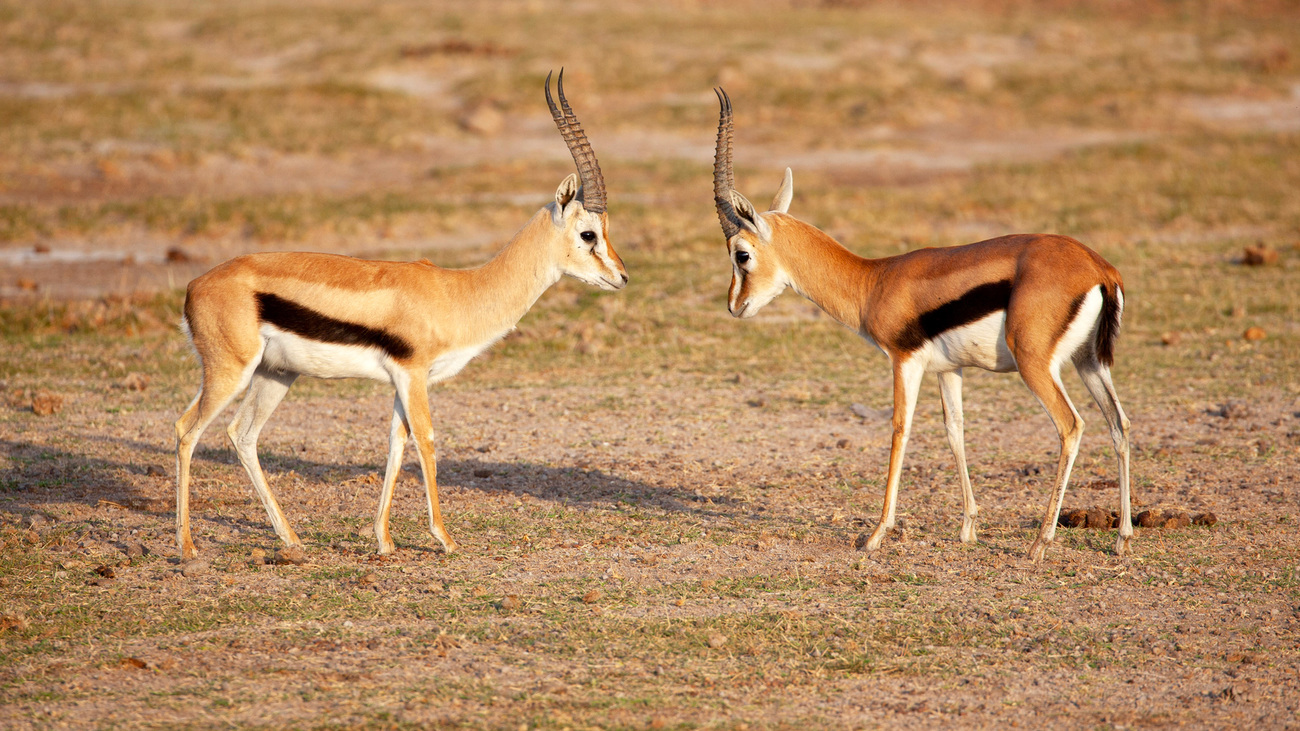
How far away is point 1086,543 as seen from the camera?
23.5ft

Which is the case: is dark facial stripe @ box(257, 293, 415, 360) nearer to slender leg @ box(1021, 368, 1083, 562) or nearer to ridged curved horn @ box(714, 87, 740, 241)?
ridged curved horn @ box(714, 87, 740, 241)

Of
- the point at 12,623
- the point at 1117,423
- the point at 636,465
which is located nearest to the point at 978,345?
the point at 1117,423

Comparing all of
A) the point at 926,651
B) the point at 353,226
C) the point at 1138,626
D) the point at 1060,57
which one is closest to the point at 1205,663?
the point at 1138,626

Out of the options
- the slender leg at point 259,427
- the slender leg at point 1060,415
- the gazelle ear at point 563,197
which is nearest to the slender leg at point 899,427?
the slender leg at point 1060,415

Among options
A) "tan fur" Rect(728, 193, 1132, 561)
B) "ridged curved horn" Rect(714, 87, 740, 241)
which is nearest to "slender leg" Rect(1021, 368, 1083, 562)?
"tan fur" Rect(728, 193, 1132, 561)

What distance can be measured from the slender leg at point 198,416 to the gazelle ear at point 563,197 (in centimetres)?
186

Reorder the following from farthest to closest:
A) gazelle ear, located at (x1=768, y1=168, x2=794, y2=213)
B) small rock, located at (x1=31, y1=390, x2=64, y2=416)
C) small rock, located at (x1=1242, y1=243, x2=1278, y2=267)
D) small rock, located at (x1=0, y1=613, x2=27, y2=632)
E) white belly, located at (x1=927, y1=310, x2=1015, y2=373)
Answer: small rock, located at (x1=1242, y1=243, x2=1278, y2=267), small rock, located at (x1=31, y1=390, x2=64, y2=416), gazelle ear, located at (x1=768, y1=168, x2=794, y2=213), white belly, located at (x1=927, y1=310, x2=1015, y2=373), small rock, located at (x1=0, y1=613, x2=27, y2=632)

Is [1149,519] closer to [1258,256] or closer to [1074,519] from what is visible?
[1074,519]

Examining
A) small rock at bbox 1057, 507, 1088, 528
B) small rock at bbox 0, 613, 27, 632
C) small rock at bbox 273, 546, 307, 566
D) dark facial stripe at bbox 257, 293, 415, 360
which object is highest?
dark facial stripe at bbox 257, 293, 415, 360

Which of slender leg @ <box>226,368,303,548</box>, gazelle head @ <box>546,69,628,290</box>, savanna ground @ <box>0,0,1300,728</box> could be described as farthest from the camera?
gazelle head @ <box>546,69,628,290</box>

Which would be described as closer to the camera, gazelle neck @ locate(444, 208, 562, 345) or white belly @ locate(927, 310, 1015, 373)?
white belly @ locate(927, 310, 1015, 373)

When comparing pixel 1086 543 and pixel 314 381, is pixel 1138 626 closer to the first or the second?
pixel 1086 543

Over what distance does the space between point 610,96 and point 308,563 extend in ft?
74.7

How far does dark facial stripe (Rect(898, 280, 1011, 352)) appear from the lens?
6767mm
